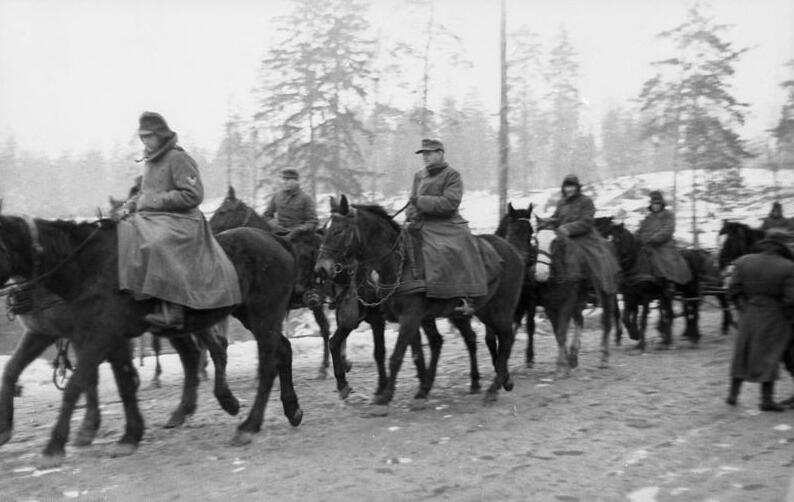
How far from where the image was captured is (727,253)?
13.9 m

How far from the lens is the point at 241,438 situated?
714cm

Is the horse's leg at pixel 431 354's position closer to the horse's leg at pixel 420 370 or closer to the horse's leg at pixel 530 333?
the horse's leg at pixel 420 370

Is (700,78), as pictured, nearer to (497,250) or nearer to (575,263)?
(575,263)

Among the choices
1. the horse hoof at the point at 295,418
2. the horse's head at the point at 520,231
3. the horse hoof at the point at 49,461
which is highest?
the horse's head at the point at 520,231

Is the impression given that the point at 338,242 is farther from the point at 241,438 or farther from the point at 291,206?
the point at 291,206

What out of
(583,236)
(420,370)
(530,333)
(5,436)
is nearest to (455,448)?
(420,370)

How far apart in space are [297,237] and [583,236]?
4.85 metres

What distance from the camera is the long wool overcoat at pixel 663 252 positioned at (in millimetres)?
13547

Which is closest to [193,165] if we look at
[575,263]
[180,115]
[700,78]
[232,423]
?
[232,423]

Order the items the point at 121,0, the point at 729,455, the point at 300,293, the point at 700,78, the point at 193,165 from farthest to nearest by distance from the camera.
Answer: the point at 700,78, the point at 121,0, the point at 300,293, the point at 193,165, the point at 729,455

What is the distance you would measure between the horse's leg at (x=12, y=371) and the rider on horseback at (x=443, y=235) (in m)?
4.18

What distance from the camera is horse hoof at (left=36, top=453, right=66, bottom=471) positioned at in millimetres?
6270

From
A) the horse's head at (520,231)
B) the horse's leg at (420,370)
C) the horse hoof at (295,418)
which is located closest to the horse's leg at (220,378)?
the horse hoof at (295,418)

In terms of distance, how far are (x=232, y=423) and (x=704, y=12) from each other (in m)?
31.5
